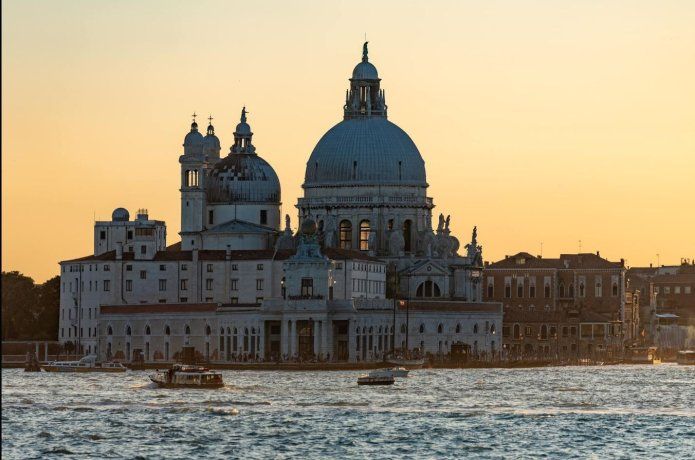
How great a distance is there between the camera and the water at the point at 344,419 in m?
40.0

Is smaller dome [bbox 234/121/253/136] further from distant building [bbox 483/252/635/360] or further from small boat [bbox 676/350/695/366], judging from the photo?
small boat [bbox 676/350/695/366]

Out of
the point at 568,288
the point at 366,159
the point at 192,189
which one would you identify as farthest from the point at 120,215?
the point at 568,288

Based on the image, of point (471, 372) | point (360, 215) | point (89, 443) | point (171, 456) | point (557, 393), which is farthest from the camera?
point (360, 215)

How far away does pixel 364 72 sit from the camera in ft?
459

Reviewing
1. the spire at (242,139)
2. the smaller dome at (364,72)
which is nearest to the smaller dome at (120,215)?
the spire at (242,139)

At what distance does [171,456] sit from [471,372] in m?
75.1

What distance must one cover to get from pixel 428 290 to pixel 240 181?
1903 centimetres

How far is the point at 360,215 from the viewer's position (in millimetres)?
137625

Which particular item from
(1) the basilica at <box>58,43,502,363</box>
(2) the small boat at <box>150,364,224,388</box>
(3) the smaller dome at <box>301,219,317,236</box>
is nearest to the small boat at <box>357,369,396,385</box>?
(2) the small boat at <box>150,364,224,388</box>

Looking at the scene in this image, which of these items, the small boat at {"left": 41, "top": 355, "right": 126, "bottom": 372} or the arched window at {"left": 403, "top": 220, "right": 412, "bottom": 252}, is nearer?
→ the small boat at {"left": 41, "top": 355, "right": 126, "bottom": 372}

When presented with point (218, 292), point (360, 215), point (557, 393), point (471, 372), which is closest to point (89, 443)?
point (557, 393)

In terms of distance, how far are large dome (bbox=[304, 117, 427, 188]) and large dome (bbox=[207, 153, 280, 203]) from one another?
14.3 ft

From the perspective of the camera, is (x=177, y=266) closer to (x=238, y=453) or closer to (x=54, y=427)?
(x=54, y=427)

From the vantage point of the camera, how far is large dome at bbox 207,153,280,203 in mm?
136000
